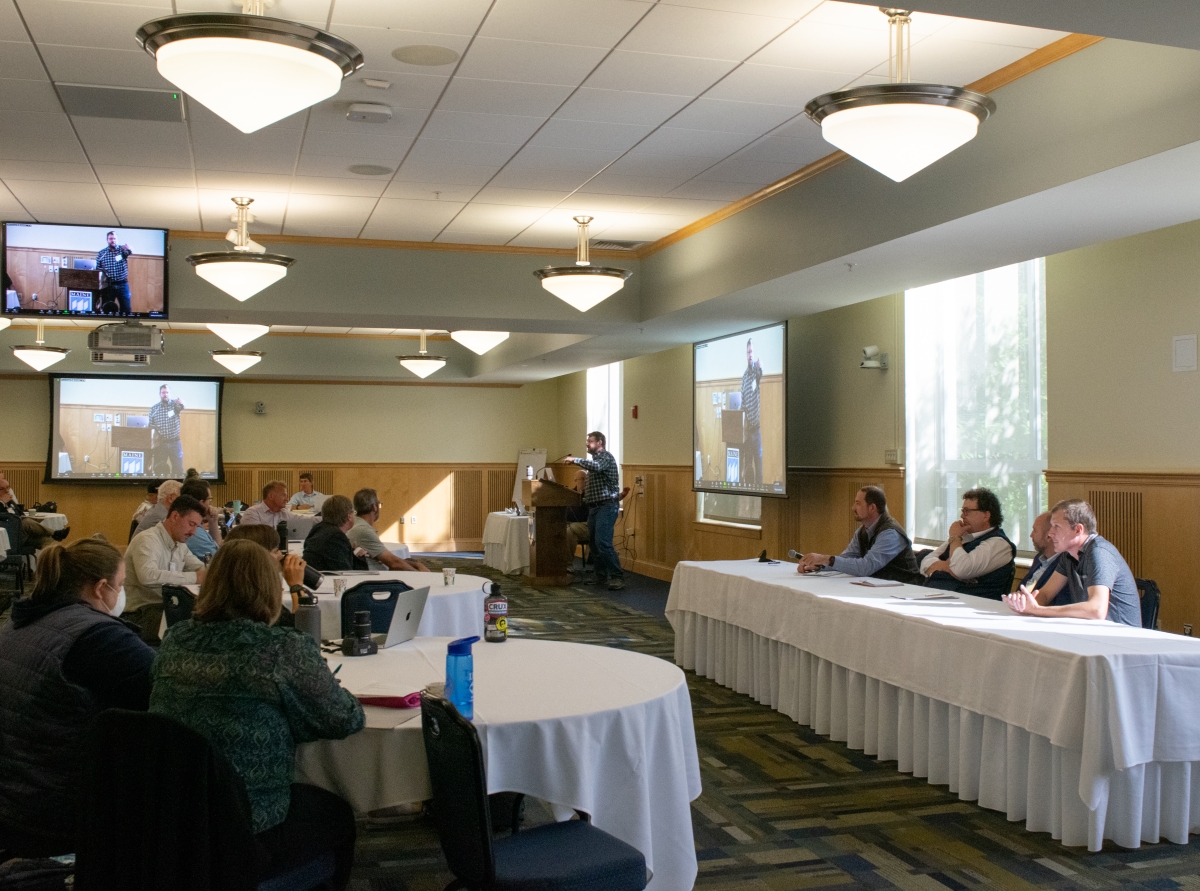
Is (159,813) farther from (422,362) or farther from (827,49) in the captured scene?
(422,362)

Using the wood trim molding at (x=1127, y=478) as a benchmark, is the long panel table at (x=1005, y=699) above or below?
below

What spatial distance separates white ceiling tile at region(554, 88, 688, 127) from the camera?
5379 millimetres

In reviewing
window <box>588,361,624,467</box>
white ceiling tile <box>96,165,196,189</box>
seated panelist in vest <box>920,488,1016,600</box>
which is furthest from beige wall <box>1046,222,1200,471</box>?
window <box>588,361,624,467</box>

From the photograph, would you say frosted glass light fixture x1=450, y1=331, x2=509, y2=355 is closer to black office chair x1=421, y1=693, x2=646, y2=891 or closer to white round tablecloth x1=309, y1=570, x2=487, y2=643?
white round tablecloth x1=309, y1=570, x2=487, y2=643

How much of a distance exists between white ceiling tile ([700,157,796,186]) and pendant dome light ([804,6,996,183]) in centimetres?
230

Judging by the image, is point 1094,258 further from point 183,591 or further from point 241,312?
point 241,312

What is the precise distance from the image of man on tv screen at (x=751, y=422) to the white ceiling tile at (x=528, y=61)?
4.91 metres

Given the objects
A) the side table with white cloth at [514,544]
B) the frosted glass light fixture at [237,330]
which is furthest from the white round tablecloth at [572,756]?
the side table with white cloth at [514,544]

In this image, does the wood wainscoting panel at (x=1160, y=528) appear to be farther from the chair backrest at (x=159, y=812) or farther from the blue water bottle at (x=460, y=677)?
the chair backrest at (x=159, y=812)

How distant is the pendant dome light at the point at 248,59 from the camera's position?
3512 mm

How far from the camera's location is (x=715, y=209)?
7.88 metres

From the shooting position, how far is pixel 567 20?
4.46 m

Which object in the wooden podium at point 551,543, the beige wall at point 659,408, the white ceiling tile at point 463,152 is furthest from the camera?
the beige wall at point 659,408

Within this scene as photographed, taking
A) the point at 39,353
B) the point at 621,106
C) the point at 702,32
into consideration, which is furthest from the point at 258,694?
the point at 39,353
